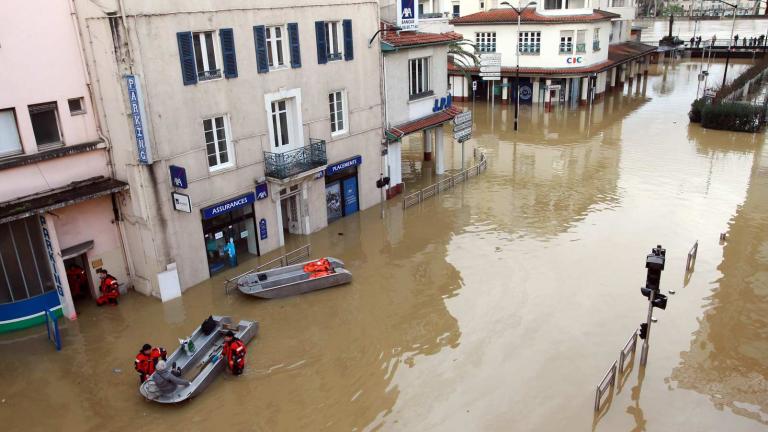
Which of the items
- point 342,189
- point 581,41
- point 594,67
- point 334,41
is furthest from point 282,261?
point 594,67

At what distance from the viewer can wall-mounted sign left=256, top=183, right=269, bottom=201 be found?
2284cm

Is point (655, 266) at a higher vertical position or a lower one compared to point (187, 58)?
lower

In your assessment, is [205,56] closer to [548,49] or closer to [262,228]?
[262,228]

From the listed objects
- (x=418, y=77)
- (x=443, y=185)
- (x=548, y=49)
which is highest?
(x=418, y=77)

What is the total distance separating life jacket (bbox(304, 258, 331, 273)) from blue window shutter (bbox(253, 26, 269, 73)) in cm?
756

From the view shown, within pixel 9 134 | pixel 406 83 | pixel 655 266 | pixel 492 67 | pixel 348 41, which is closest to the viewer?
pixel 655 266

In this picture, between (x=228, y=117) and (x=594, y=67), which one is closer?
(x=228, y=117)

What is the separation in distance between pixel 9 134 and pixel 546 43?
44279 millimetres

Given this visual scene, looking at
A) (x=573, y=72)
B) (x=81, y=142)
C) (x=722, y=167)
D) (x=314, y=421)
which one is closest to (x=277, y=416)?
(x=314, y=421)

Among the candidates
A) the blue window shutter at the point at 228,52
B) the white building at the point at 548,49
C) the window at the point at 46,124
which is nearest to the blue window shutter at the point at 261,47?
the blue window shutter at the point at 228,52

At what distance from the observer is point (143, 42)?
17984 millimetres

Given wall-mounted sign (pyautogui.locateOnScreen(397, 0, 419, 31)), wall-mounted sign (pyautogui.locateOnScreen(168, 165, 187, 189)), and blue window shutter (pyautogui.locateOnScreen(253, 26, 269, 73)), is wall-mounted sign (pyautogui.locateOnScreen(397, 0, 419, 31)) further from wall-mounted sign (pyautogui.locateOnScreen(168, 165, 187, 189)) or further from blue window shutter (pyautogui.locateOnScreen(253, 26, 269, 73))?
wall-mounted sign (pyautogui.locateOnScreen(168, 165, 187, 189))

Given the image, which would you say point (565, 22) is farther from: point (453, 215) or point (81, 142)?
point (81, 142)

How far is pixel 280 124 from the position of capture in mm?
23641
